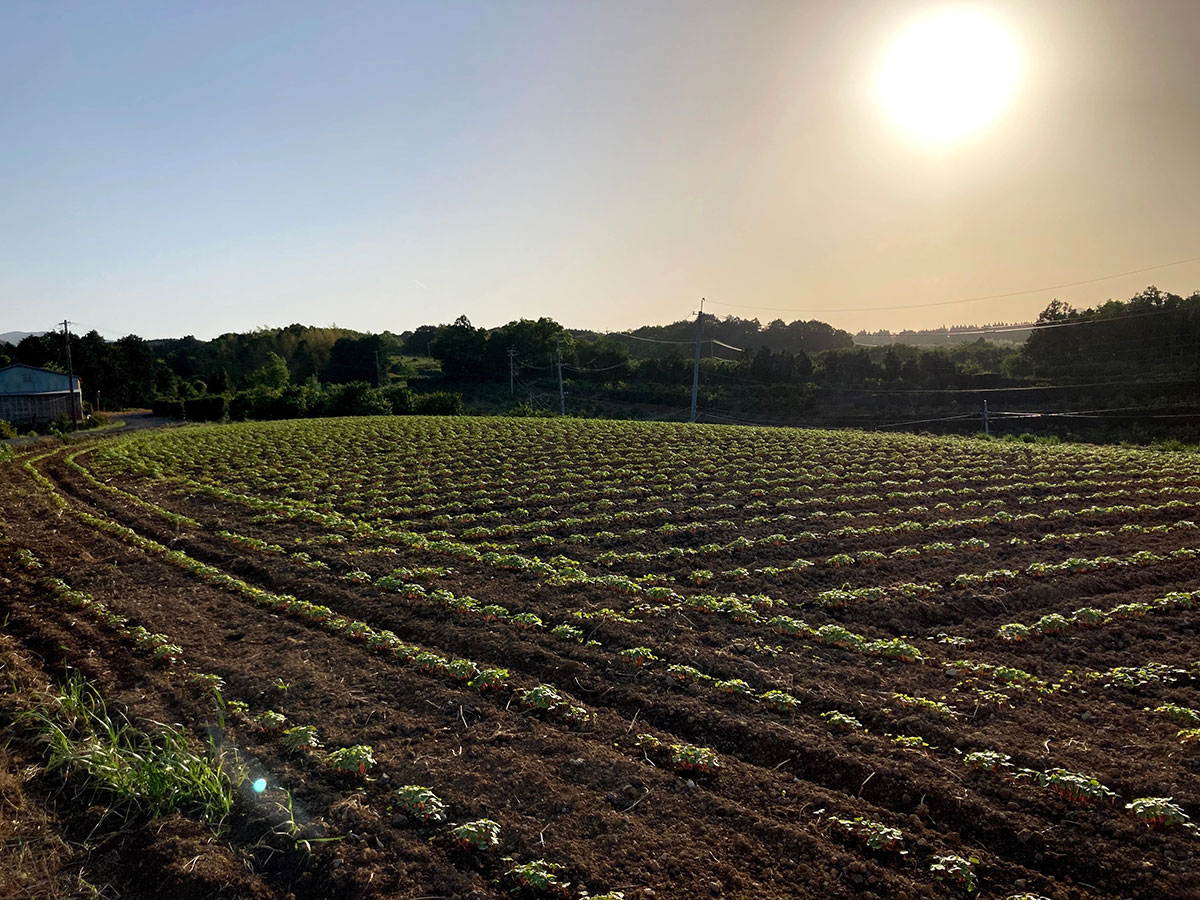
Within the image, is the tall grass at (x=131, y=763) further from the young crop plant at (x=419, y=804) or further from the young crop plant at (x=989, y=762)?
the young crop plant at (x=989, y=762)

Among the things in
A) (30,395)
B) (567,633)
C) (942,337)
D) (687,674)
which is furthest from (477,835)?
(942,337)

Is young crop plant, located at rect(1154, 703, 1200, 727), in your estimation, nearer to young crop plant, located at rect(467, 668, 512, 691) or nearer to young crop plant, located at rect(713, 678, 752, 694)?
young crop plant, located at rect(713, 678, 752, 694)

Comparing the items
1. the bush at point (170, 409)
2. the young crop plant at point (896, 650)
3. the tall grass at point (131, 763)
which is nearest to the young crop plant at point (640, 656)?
the young crop plant at point (896, 650)

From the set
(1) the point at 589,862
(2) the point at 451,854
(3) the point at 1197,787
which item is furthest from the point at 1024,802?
(2) the point at 451,854

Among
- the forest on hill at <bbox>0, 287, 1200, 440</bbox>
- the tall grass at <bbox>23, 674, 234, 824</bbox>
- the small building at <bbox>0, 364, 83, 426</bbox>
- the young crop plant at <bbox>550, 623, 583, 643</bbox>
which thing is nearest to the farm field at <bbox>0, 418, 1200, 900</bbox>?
the young crop plant at <bbox>550, 623, 583, 643</bbox>

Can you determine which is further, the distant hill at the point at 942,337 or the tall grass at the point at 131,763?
the distant hill at the point at 942,337

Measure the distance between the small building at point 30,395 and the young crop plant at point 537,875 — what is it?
63055mm

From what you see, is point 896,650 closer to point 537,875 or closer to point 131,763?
point 537,875

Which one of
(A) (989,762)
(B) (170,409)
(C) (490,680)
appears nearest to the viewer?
(A) (989,762)

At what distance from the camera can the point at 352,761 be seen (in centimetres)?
655

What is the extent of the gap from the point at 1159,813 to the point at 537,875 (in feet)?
15.9

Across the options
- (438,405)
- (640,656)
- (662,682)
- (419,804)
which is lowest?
(419,804)

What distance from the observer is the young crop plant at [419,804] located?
5.89m

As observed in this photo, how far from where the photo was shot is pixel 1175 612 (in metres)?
10.0
